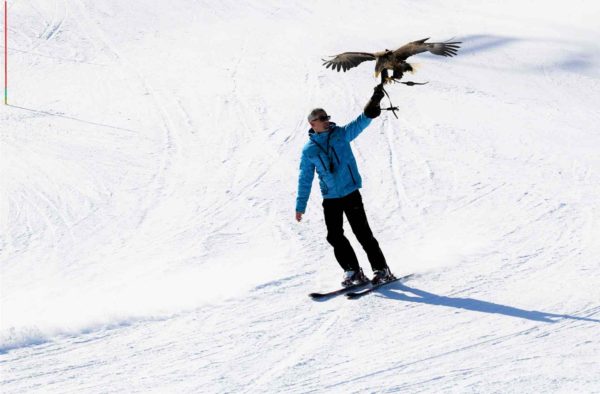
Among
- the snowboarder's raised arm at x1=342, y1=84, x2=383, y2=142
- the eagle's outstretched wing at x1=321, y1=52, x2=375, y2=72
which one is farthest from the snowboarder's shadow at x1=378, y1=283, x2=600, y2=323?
the eagle's outstretched wing at x1=321, y1=52, x2=375, y2=72

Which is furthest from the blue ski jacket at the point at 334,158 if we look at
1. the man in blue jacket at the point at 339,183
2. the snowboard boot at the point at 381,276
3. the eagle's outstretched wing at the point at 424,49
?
the snowboard boot at the point at 381,276

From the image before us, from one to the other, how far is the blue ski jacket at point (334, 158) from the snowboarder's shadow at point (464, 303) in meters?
0.95

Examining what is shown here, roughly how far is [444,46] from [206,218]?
417 cm

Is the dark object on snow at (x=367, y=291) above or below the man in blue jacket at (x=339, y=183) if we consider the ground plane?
below

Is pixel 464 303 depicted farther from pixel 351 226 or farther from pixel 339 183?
pixel 339 183

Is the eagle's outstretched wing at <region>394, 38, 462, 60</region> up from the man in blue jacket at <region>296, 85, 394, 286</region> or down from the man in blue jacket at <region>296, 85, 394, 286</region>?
up

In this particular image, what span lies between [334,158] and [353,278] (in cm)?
109

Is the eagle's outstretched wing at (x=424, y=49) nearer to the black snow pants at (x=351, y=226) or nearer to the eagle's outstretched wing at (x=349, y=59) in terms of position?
the eagle's outstretched wing at (x=349, y=59)

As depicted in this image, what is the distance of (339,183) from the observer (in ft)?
25.1

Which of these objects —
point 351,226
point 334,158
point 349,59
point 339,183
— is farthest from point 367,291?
point 349,59

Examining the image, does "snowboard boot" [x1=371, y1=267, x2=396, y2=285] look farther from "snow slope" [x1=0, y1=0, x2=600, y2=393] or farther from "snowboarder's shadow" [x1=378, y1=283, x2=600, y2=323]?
"snow slope" [x1=0, y1=0, x2=600, y2=393]

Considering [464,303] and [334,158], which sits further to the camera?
[334,158]

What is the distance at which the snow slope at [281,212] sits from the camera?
21.2 feet

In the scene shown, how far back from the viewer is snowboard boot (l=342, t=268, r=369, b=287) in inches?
311
